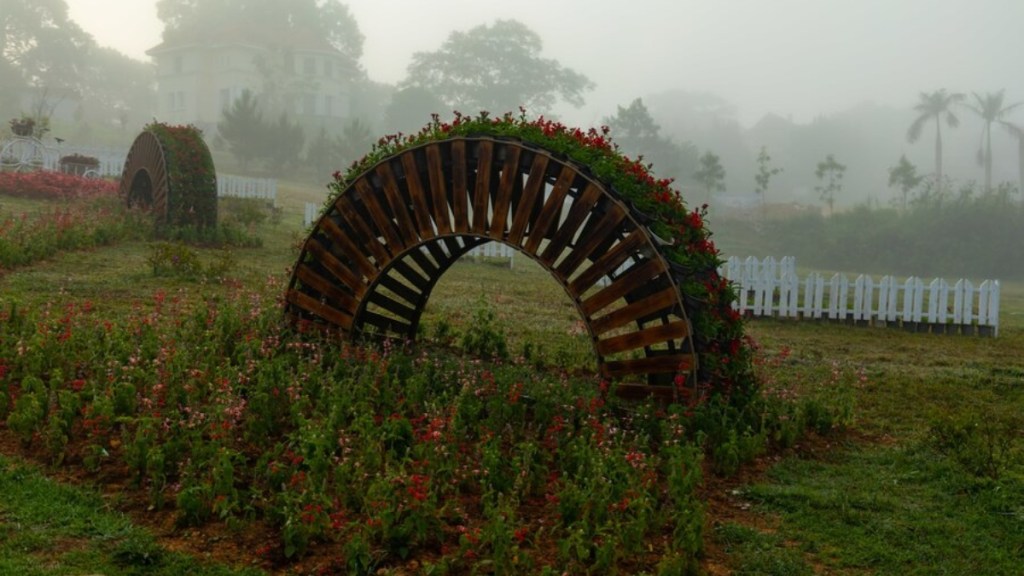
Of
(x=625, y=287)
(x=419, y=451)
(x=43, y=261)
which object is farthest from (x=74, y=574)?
(x=43, y=261)

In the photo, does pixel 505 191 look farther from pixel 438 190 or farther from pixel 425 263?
pixel 425 263

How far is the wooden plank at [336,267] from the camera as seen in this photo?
9141mm

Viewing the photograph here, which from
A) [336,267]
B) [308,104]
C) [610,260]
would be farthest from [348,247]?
[308,104]

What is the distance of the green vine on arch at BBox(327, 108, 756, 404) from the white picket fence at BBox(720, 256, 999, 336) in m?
7.82

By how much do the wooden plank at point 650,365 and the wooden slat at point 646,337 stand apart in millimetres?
129

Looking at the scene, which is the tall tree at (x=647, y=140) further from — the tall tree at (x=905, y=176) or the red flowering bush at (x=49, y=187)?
the red flowering bush at (x=49, y=187)

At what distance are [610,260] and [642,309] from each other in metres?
0.50

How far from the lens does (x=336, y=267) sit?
366 inches

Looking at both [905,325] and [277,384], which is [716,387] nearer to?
[277,384]

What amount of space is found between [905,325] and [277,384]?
12219mm

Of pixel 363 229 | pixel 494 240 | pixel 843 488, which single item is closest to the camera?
pixel 843 488

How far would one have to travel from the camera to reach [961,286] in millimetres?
15352

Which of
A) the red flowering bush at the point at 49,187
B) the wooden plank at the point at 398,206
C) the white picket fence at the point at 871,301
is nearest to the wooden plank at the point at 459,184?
the wooden plank at the point at 398,206

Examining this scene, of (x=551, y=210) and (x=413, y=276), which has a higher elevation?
(x=551, y=210)
